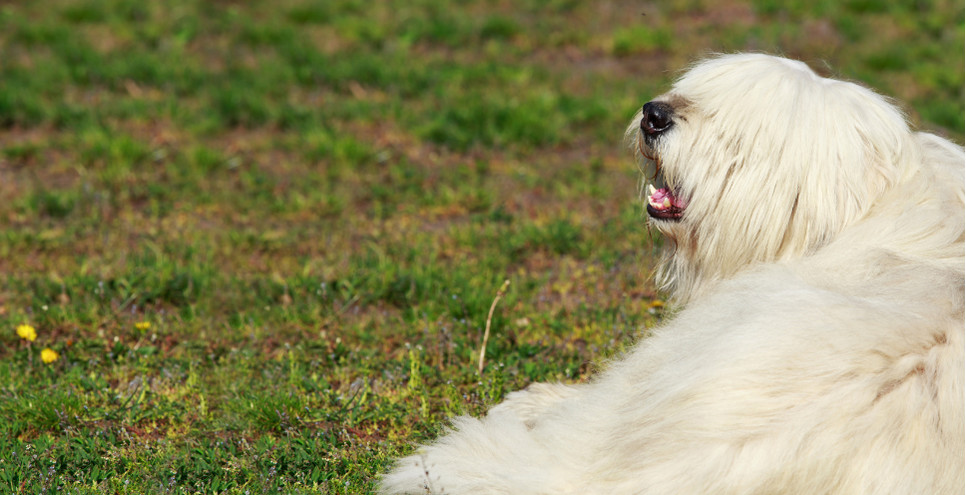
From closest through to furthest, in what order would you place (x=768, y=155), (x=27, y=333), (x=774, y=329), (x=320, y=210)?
(x=774, y=329) < (x=768, y=155) < (x=27, y=333) < (x=320, y=210)

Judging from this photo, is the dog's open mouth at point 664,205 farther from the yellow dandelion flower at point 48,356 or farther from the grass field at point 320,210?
the yellow dandelion flower at point 48,356

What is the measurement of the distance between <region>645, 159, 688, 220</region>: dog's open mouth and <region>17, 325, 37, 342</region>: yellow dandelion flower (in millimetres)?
3239

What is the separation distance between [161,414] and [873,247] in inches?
122

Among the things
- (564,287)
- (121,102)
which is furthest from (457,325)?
(121,102)

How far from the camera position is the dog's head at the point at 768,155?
144 inches

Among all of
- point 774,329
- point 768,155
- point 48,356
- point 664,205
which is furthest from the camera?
point 48,356

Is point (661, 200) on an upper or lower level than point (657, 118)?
lower

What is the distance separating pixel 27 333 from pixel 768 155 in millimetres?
3768

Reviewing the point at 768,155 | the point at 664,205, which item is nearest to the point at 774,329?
the point at 768,155

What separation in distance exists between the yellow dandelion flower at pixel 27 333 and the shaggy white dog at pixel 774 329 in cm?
246

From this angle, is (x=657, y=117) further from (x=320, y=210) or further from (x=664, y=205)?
(x=320, y=210)

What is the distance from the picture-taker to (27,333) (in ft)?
17.3

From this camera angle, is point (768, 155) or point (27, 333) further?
point (27, 333)

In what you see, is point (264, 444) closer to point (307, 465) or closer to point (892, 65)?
point (307, 465)
